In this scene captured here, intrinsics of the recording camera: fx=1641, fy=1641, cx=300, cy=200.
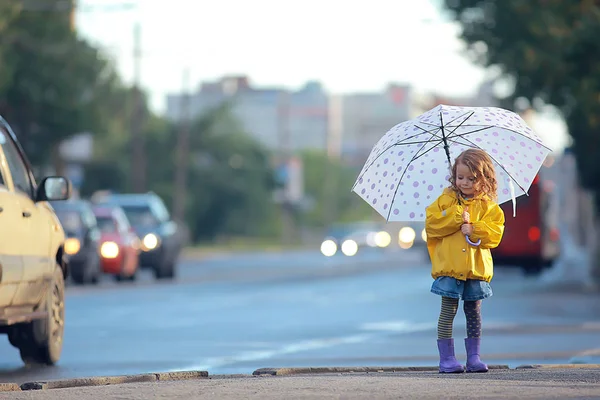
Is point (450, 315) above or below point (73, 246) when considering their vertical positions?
below

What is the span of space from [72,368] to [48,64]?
3860 cm

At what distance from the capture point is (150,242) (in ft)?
119

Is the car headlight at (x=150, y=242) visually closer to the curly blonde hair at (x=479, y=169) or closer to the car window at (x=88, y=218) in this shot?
the car window at (x=88, y=218)

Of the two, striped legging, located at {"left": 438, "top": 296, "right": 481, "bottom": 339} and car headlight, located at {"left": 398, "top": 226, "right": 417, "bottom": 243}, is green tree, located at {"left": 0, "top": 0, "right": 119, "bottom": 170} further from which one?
striped legging, located at {"left": 438, "top": 296, "right": 481, "bottom": 339}

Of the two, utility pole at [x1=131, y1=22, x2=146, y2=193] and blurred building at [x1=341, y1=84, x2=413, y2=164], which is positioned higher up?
blurred building at [x1=341, y1=84, x2=413, y2=164]

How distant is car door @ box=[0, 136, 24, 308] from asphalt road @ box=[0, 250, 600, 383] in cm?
66

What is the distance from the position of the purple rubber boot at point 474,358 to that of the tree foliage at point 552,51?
53.2ft

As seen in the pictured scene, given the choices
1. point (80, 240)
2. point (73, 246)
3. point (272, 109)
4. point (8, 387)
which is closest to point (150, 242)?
point (80, 240)

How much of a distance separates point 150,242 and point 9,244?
24641mm

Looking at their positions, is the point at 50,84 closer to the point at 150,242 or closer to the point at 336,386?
the point at 150,242

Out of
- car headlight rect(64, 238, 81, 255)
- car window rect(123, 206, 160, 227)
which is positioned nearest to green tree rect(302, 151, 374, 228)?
car window rect(123, 206, 160, 227)

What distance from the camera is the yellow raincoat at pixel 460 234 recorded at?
1009cm

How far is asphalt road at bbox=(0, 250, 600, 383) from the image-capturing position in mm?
13633

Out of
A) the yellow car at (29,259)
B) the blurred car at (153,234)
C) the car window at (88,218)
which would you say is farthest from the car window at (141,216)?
the yellow car at (29,259)
